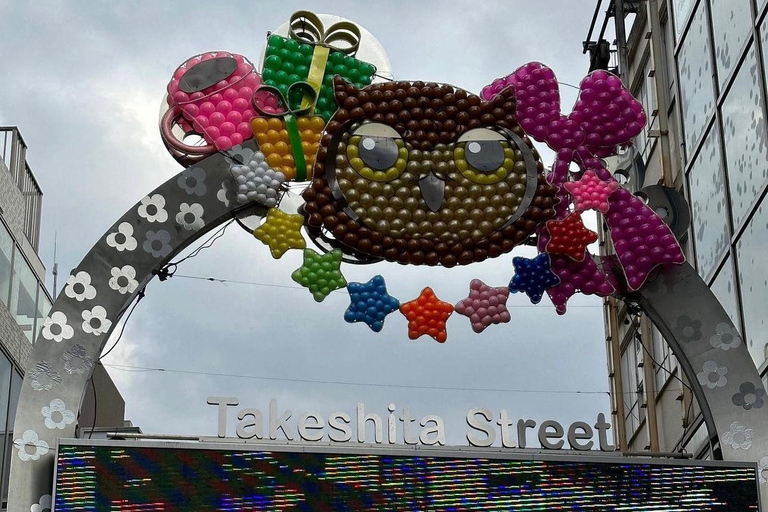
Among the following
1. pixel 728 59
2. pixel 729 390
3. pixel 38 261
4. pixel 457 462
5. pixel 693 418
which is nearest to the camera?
pixel 457 462

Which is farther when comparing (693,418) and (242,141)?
(693,418)

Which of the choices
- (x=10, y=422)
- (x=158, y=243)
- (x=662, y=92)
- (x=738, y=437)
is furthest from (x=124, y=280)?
(x=662, y=92)

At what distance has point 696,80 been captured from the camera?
23.1 meters

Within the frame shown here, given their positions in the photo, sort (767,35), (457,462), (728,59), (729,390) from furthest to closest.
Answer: (728,59)
(767,35)
(729,390)
(457,462)

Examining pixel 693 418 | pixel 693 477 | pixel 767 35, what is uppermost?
pixel 767 35

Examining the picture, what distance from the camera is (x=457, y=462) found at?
14.9 metres

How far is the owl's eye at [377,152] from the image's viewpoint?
16.1 metres

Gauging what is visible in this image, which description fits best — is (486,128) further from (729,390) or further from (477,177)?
(729,390)

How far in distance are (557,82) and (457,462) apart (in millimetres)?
4616

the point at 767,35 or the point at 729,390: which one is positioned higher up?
the point at 767,35

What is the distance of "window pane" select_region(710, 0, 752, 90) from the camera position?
19.9 metres

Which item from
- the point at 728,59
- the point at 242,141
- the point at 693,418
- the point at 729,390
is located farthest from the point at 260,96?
the point at 693,418

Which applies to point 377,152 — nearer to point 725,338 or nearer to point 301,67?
point 301,67

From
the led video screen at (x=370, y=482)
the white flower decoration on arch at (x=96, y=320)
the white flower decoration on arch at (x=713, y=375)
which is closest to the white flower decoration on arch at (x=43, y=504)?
the led video screen at (x=370, y=482)
